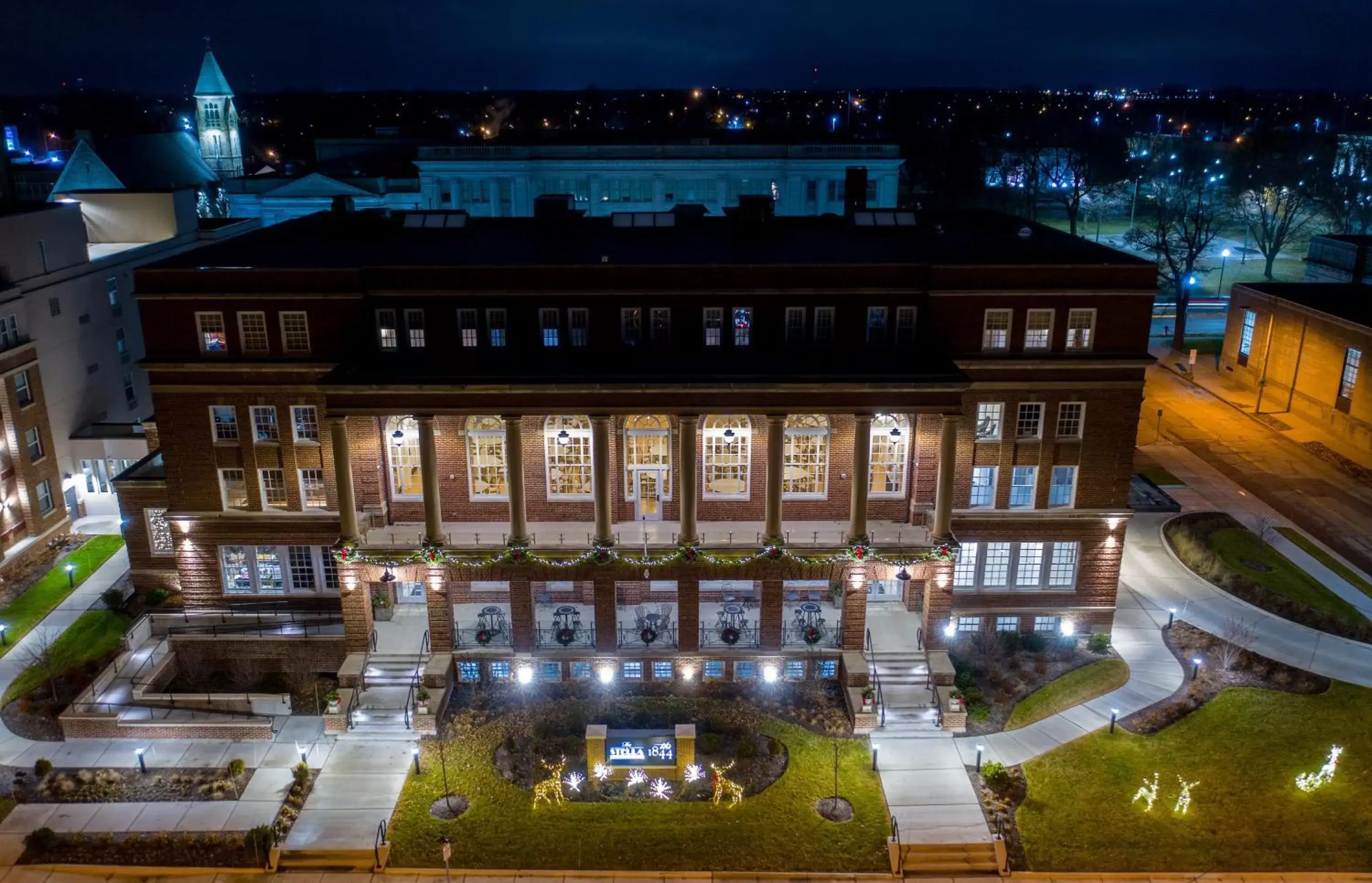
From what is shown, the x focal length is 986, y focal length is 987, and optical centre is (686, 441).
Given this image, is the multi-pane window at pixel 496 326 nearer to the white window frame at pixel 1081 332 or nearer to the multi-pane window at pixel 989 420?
the multi-pane window at pixel 989 420

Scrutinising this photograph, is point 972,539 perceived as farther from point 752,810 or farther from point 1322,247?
point 1322,247

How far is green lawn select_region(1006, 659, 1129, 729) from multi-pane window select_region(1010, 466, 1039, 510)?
20.8 ft

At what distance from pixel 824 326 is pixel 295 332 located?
63.2 ft

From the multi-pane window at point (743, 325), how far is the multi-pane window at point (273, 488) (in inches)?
698

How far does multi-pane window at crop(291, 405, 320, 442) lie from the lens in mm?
36281

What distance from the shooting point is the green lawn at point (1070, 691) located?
34.0 metres

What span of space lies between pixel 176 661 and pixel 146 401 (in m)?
28.0

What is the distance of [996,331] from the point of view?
35.8m

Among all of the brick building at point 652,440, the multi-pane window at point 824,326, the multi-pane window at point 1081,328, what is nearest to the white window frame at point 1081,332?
the multi-pane window at point 1081,328

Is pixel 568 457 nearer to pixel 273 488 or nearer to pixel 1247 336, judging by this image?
pixel 273 488

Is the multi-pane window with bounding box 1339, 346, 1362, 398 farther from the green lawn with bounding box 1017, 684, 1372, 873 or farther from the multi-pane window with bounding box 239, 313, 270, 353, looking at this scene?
the multi-pane window with bounding box 239, 313, 270, 353

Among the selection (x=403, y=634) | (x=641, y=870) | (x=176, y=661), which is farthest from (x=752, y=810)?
(x=176, y=661)

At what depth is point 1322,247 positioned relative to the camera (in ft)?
283

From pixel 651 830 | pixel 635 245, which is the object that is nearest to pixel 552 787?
pixel 651 830
